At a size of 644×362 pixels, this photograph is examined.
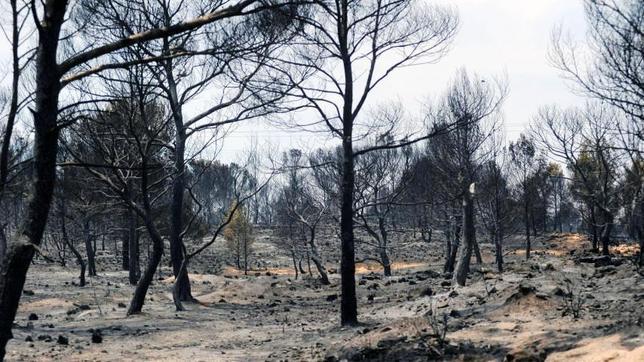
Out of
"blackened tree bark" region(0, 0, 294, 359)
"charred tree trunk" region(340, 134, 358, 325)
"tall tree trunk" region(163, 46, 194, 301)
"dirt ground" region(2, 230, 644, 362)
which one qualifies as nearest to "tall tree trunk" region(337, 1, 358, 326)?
→ "charred tree trunk" region(340, 134, 358, 325)

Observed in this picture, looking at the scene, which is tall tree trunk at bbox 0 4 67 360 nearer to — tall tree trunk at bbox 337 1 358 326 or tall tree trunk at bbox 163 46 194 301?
tall tree trunk at bbox 337 1 358 326

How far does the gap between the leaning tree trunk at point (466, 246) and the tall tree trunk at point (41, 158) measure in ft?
41.0

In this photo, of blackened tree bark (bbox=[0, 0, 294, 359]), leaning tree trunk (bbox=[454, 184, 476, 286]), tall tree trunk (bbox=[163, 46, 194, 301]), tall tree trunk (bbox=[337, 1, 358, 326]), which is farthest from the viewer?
tall tree trunk (bbox=[163, 46, 194, 301])

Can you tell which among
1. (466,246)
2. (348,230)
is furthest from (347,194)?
(466,246)

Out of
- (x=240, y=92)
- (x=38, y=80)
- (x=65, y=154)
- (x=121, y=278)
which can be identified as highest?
Result: (x=240, y=92)

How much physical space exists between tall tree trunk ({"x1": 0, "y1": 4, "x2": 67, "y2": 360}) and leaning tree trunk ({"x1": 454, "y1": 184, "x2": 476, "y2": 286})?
1249cm

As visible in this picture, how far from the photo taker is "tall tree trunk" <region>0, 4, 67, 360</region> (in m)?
4.27

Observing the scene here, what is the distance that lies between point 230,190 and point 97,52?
77.2 meters

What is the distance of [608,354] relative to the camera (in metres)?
5.52

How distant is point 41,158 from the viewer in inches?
170

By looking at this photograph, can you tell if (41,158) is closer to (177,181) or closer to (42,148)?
(42,148)

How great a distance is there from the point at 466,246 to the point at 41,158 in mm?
13400

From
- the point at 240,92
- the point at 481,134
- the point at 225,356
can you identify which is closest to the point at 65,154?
the point at 240,92

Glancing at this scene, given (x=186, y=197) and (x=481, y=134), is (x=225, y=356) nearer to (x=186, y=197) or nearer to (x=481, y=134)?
(x=481, y=134)
